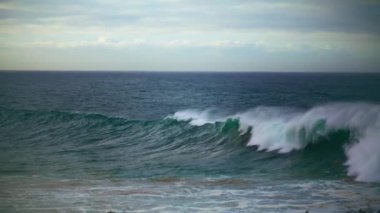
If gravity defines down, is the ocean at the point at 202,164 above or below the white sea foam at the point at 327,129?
below

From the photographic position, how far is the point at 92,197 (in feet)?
11.8

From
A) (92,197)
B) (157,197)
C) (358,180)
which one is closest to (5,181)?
(92,197)

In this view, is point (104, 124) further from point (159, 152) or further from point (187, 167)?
point (187, 167)

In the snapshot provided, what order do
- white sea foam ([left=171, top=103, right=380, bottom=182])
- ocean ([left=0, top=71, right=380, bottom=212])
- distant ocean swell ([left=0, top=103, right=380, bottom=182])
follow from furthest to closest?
distant ocean swell ([left=0, top=103, right=380, bottom=182]) < white sea foam ([left=171, top=103, right=380, bottom=182]) < ocean ([left=0, top=71, right=380, bottom=212])

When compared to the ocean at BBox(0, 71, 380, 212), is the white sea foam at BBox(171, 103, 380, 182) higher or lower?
higher

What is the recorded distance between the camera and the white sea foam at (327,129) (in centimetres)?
439

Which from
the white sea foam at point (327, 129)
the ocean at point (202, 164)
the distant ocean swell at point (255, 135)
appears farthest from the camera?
the distant ocean swell at point (255, 135)

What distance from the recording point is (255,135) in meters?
6.29

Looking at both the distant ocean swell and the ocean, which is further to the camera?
the distant ocean swell

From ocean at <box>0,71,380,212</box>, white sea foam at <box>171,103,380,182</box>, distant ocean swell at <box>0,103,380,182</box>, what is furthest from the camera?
distant ocean swell at <box>0,103,380,182</box>

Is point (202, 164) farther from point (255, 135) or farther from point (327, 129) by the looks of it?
point (327, 129)

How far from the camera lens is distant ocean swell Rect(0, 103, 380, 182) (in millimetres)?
4837

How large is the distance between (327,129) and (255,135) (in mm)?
998

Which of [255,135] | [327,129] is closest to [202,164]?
[255,135]
